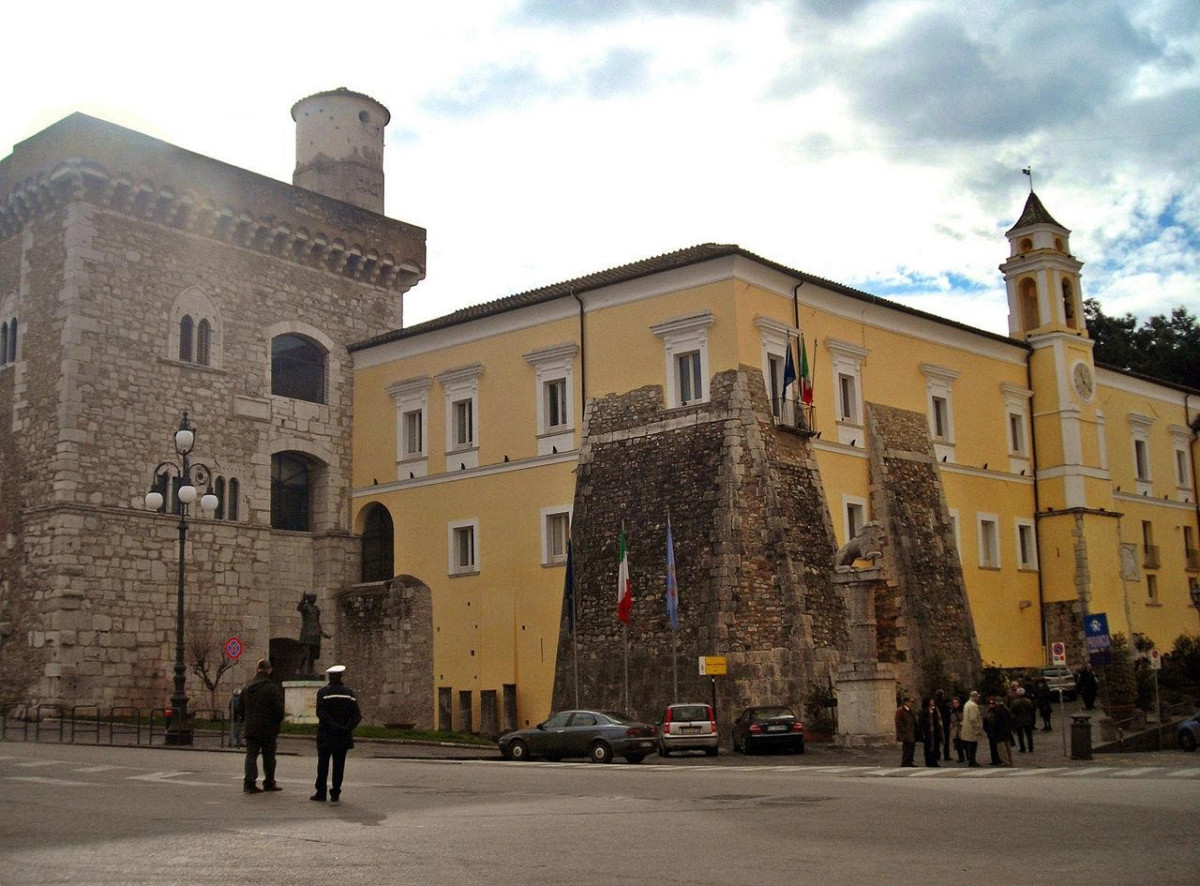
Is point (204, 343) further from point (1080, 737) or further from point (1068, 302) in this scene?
point (1068, 302)

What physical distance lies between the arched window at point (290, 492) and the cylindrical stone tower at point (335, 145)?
28.2 feet

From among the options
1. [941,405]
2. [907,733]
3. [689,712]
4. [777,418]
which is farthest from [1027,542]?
[907,733]

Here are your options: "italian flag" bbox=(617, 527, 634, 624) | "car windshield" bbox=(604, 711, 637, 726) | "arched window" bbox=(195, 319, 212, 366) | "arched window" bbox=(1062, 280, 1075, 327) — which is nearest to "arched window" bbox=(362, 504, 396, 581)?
"arched window" bbox=(195, 319, 212, 366)

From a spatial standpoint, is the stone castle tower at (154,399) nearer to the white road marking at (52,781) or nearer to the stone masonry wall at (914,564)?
the stone masonry wall at (914,564)

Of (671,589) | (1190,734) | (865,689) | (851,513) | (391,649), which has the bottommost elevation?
(1190,734)

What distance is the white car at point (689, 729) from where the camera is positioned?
27.0m

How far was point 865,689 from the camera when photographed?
1093 inches

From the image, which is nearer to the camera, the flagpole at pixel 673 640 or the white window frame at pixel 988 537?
the flagpole at pixel 673 640

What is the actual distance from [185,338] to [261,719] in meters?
23.9

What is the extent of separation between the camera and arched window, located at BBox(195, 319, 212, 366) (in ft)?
121

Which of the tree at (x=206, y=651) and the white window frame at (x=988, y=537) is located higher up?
the white window frame at (x=988, y=537)

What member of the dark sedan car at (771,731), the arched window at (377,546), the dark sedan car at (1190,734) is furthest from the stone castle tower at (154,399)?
the dark sedan car at (1190,734)

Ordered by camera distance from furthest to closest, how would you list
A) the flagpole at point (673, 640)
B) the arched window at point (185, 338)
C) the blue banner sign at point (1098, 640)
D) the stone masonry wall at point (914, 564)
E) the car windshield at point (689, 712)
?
the arched window at point (185, 338) → the stone masonry wall at point (914, 564) → the flagpole at point (673, 640) → the car windshield at point (689, 712) → the blue banner sign at point (1098, 640)

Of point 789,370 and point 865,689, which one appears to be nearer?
point 865,689
